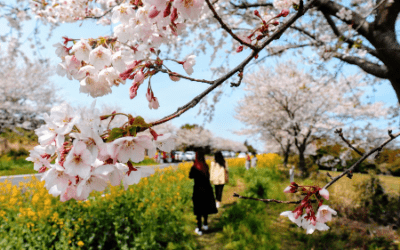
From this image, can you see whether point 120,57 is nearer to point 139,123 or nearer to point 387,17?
point 139,123

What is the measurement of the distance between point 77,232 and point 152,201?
1328 mm

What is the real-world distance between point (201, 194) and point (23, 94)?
19592mm

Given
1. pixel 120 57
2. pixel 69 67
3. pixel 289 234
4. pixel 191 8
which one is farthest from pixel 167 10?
pixel 289 234

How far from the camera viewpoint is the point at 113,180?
745 millimetres

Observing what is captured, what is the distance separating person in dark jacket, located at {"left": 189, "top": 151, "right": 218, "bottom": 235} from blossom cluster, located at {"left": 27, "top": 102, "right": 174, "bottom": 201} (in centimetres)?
429

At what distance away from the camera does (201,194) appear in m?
4.88

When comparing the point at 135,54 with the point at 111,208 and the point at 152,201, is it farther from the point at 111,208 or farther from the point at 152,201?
the point at 152,201

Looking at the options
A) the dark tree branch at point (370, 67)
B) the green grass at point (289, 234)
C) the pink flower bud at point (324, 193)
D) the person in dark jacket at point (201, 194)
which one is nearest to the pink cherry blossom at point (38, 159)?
the pink flower bud at point (324, 193)

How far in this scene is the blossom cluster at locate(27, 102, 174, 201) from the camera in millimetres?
646

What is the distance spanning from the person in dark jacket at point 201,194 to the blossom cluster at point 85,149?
14.1 feet

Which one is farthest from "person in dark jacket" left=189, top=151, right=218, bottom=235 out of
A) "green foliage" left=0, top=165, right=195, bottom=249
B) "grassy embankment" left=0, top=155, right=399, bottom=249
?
"green foliage" left=0, top=165, right=195, bottom=249

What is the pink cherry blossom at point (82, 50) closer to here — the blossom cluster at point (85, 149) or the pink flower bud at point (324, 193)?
the blossom cluster at point (85, 149)

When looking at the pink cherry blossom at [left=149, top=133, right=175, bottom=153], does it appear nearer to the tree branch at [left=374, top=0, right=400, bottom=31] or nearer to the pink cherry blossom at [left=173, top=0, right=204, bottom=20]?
the pink cherry blossom at [left=173, top=0, right=204, bottom=20]

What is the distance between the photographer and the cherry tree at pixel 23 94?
16828 mm
